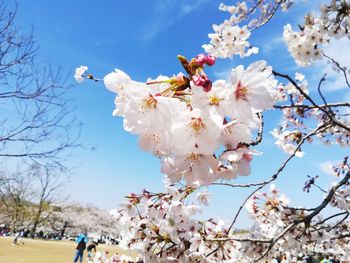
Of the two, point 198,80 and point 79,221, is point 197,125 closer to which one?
point 198,80

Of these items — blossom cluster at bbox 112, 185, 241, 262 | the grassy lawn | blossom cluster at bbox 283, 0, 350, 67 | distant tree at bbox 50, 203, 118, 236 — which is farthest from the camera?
distant tree at bbox 50, 203, 118, 236

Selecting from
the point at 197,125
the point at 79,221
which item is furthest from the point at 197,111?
the point at 79,221

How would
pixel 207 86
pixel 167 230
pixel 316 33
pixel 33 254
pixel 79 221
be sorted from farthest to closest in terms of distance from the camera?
pixel 79 221
pixel 33 254
pixel 316 33
pixel 167 230
pixel 207 86

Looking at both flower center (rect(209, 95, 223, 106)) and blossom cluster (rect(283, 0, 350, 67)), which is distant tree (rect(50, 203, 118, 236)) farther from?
flower center (rect(209, 95, 223, 106))

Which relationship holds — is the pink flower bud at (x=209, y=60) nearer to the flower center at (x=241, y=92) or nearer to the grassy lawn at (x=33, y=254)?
the flower center at (x=241, y=92)

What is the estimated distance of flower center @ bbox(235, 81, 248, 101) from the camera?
77 centimetres

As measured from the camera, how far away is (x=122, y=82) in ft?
2.83

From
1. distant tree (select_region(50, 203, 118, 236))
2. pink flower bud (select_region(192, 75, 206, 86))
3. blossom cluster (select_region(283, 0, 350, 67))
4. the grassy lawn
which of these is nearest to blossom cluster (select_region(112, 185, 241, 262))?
pink flower bud (select_region(192, 75, 206, 86))

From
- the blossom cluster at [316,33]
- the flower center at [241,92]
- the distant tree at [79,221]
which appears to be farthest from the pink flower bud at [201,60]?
the distant tree at [79,221]

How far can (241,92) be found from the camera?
2.55 feet

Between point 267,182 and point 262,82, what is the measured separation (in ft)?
5.51

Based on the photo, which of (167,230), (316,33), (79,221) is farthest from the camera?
(79,221)

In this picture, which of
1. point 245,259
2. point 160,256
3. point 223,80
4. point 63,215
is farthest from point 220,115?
point 63,215

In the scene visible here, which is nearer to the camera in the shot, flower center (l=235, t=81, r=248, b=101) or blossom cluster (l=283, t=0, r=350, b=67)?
flower center (l=235, t=81, r=248, b=101)
